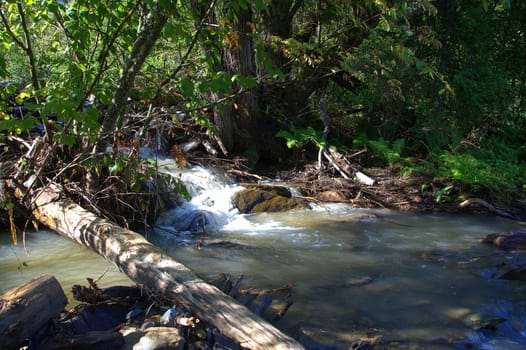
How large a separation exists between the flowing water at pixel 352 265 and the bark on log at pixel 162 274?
46cm

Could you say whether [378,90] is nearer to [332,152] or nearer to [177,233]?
[332,152]

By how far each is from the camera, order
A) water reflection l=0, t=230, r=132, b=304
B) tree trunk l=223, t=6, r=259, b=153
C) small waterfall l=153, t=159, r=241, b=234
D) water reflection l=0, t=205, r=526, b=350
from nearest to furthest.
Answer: water reflection l=0, t=205, r=526, b=350, water reflection l=0, t=230, r=132, b=304, small waterfall l=153, t=159, r=241, b=234, tree trunk l=223, t=6, r=259, b=153

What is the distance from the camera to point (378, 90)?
11.8m

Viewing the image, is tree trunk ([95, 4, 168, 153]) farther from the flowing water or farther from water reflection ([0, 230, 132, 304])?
water reflection ([0, 230, 132, 304])

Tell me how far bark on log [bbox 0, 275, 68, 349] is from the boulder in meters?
5.68

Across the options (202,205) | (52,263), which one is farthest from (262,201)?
(52,263)

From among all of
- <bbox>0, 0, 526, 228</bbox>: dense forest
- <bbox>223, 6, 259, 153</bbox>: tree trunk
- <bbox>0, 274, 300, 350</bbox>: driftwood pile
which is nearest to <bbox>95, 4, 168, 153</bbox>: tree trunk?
<bbox>0, 274, 300, 350</bbox>: driftwood pile

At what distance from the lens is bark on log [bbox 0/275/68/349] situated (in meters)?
3.11

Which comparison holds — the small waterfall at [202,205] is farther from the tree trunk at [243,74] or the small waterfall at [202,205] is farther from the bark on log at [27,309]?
the bark on log at [27,309]

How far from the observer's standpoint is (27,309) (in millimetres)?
3242

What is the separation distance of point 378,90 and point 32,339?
10254 millimetres

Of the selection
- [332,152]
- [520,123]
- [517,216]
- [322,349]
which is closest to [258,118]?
[332,152]

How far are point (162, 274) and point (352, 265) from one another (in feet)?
9.13

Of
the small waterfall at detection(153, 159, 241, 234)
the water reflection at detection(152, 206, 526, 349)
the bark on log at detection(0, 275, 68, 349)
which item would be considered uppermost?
the small waterfall at detection(153, 159, 241, 234)
